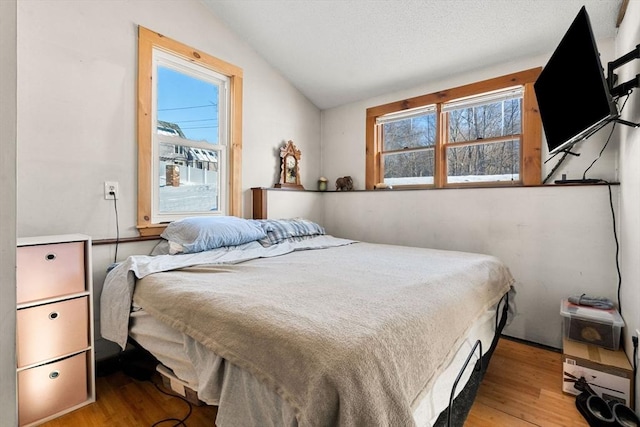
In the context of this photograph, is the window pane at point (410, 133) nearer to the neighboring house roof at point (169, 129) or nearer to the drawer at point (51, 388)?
the neighboring house roof at point (169, 129)

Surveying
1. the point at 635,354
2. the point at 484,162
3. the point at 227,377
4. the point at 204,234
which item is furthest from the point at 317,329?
the point at 484,162

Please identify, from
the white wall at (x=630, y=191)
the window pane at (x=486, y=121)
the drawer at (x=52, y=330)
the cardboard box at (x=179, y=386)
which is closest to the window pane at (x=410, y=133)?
the window pane at (x=486, y=121)

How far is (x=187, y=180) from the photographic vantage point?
2586 mm

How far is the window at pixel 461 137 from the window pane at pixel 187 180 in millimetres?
1701

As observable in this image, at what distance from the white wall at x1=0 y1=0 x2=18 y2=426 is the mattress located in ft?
1.85

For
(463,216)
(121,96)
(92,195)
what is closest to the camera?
(92,195)

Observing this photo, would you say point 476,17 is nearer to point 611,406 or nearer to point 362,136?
point 362,136

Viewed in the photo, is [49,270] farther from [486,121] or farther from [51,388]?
[486,121]

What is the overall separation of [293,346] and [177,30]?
8.75 feet

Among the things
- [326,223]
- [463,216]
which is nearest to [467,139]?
[463,216]

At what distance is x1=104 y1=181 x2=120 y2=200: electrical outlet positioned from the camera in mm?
2021

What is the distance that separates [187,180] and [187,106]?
2.12 feet

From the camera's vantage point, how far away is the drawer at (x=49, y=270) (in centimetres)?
146

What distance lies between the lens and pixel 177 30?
2.41 metres
